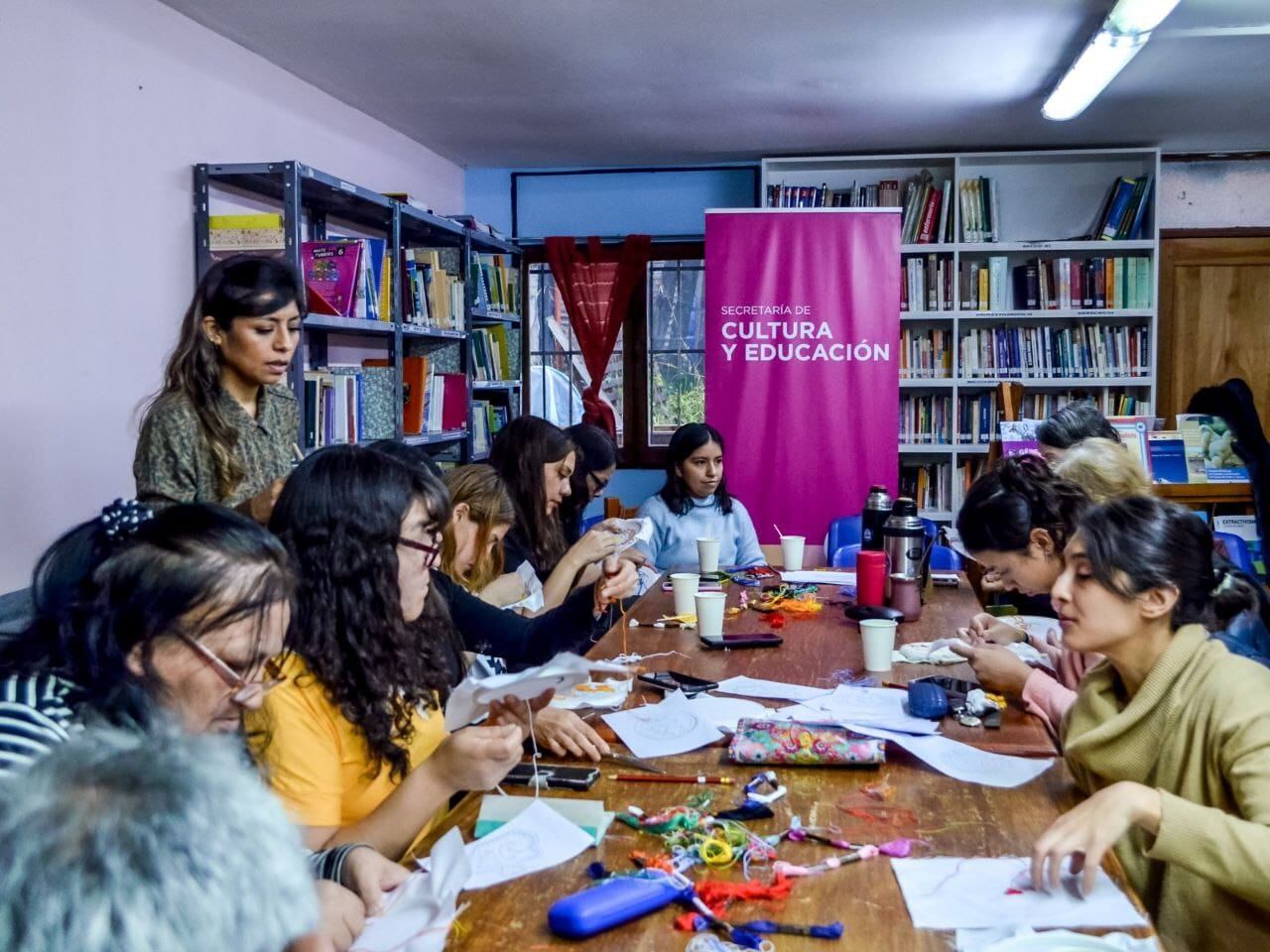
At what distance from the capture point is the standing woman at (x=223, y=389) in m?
2.80

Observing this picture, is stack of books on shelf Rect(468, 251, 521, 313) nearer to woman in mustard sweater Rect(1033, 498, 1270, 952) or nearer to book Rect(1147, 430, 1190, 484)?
book Rect(1147, 430, 1190, 484)

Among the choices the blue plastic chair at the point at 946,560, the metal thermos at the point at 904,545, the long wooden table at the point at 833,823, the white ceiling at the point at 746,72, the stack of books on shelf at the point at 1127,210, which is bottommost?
the long wooden table at the point at 833,823

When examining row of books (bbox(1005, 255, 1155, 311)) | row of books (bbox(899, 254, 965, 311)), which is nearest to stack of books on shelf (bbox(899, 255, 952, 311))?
row of books (bbox(899, 254, 965, 311))

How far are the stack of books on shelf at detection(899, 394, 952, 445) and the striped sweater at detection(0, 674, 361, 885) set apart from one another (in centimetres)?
555

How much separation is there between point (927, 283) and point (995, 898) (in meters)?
5.31

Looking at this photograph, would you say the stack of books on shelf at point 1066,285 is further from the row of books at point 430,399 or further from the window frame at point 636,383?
the row of books at point 430,399

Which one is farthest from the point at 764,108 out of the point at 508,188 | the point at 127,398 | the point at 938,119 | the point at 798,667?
the point at 798,667

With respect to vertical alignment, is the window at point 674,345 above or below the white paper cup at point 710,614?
above

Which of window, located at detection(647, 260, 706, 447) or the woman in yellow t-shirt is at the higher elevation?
window, located at detection(647, 260, 706, 447)

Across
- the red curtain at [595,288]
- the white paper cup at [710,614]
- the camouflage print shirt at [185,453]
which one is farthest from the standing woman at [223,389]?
the red curtain at [595,288]

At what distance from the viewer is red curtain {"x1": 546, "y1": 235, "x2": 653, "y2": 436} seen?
6.43 m

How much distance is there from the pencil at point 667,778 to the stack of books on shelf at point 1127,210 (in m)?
5.26

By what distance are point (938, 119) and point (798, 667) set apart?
3931 millimetres

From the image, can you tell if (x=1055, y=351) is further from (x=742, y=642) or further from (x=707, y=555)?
(x=742, y=642)
